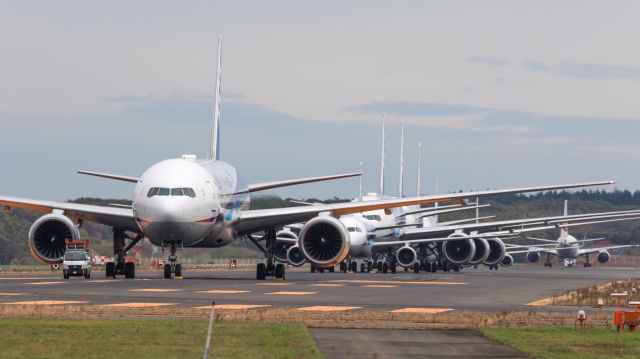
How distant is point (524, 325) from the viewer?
Result: 2595cm

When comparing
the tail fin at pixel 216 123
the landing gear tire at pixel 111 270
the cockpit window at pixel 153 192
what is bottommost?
the landing gear tire at pixel 111 270

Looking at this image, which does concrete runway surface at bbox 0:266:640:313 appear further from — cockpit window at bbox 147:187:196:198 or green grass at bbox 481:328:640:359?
green grass at bbox 481:328:640:359

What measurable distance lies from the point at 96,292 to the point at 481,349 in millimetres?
18705

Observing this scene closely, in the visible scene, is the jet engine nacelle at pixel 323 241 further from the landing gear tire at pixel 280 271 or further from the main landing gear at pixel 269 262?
the main landing gear at pixel 269 262

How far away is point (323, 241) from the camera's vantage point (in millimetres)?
50938

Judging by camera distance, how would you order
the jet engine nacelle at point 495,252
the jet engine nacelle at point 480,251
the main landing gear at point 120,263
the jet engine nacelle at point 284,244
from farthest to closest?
1. the jet engine nacelle at point 495,252
2. the jet engine nacelle at point 480,251
3. the jet engine nacelle at point 284,244
4. the main landing gear at point 120,263

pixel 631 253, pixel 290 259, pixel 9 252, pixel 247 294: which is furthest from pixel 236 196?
pixel 631 253

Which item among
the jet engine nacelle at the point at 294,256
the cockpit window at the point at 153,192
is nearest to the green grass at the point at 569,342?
the cockpit window at the point at 153,192

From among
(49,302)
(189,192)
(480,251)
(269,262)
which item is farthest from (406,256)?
(49,302)

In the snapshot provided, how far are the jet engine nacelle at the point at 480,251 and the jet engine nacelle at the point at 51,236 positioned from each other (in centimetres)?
4319

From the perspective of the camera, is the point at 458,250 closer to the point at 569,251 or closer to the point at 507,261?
the point at 507,261

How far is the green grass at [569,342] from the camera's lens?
20047 millimetres

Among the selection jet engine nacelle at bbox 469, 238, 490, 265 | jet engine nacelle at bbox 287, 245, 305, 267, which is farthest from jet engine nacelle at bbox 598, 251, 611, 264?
jet engine nacelle at bbox 287, 245, 305, 267

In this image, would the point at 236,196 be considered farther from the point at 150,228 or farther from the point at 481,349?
the point at 481,349
